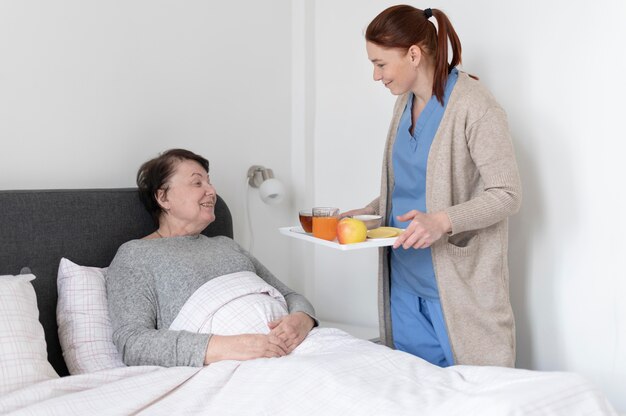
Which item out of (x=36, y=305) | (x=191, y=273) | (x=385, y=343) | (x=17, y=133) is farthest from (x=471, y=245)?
(x=17, y=133)

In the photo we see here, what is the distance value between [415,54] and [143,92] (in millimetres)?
1062

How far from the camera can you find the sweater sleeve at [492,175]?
1.92 metres

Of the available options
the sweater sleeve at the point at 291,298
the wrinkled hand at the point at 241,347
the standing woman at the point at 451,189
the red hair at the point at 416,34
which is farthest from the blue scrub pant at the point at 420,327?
the red hair at the point at 416,34

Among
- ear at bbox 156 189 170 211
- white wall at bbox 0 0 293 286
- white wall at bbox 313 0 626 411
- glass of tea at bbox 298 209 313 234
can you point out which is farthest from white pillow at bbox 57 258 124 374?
white wall at bbox 313 0 626 411

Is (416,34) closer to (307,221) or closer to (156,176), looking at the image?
(307,221)

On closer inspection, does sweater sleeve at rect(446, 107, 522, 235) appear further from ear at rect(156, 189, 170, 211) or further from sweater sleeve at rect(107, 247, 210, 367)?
ear at rect(156, 189, 170, 211)

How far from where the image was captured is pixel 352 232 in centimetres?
193

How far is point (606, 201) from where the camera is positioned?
2.27 m

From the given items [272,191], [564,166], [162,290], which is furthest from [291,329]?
[564,166]

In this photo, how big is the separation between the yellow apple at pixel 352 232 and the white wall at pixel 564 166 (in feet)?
2.61

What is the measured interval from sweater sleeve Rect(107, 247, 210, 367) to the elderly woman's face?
0.77 feet

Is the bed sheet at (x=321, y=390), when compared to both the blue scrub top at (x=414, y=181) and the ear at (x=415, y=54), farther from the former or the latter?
the ear at (x=415, y=54)

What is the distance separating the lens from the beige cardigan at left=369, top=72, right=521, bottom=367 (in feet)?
6.39

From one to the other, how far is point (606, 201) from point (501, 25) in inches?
28.2
